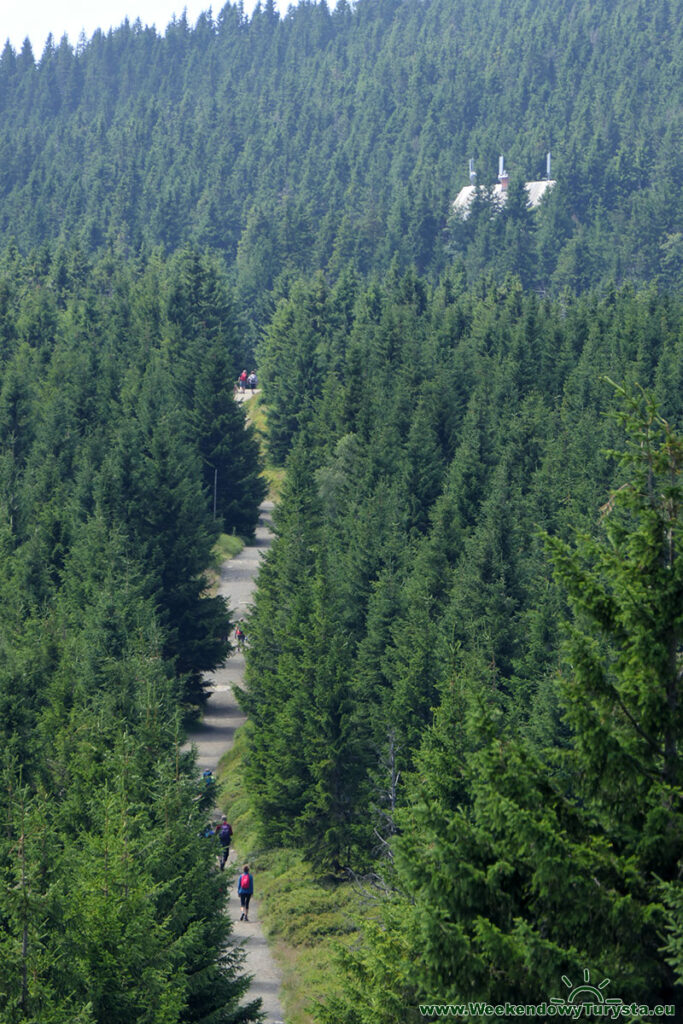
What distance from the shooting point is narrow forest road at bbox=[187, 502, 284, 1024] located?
97.6 feet

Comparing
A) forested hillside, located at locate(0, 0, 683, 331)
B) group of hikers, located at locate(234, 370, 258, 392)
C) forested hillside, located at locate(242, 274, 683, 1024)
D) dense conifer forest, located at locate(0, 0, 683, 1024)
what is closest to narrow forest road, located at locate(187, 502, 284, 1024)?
dense conifer forest, located at locate(0, 0, 683, 1024)

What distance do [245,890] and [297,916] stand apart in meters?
1.32

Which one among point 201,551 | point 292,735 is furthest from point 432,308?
point 292,735

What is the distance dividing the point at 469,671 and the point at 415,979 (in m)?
24.1

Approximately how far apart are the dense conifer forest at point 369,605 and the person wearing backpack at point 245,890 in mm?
2767

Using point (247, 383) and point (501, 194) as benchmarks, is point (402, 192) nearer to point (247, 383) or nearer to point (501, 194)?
point (501, 194)

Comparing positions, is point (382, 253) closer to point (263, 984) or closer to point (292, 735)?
point (292, 735)

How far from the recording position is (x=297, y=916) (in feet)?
109

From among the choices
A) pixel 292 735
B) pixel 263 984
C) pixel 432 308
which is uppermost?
pixel 432 308

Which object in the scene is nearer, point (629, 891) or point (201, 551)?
point (629, 891)

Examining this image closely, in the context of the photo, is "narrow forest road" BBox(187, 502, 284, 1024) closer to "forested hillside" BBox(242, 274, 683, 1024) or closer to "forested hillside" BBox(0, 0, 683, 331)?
"forested hillside" BBox(242, 274, 683, 1024)

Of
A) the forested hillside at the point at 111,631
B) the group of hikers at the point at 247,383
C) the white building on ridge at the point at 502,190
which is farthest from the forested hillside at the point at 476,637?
the white building on ridge at the point at 502,190

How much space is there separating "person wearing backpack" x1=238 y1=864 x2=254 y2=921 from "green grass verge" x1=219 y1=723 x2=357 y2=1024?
49cm

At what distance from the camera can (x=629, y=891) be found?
433 inches
